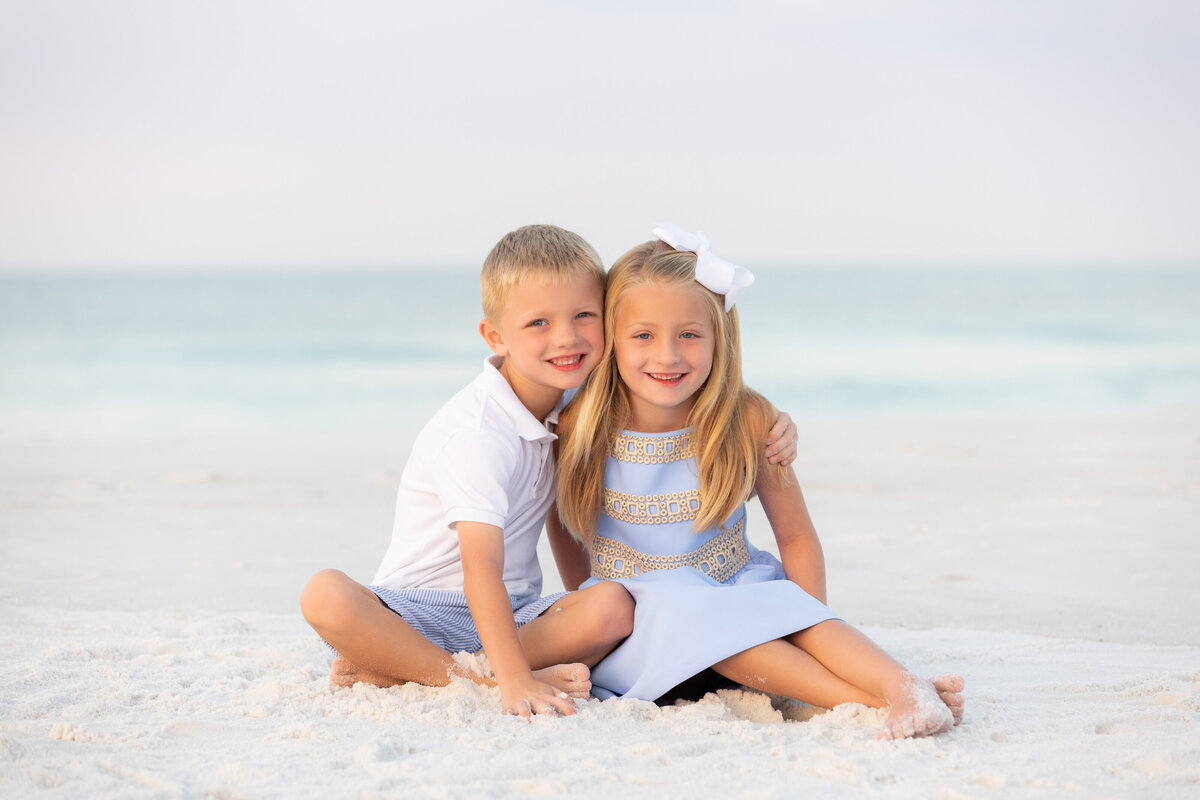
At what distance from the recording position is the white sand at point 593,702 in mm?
1997

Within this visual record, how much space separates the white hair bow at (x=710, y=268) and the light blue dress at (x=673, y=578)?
1.27 ft

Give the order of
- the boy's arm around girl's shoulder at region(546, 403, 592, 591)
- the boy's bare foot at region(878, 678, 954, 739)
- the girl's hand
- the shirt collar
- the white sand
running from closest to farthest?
the white sand
the boy's bare foot at region(878, 678, 954, 739)
the shirt collar
the girl's hand
the boy's arm around girl's shoulder at region(546, 403, 592, 591)

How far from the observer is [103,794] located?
72.9 inches

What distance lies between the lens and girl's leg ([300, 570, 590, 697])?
8.29 feet

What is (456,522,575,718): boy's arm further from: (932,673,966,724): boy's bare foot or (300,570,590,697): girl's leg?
(932,673,966,724): boy's bare foot

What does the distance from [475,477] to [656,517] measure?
51cm

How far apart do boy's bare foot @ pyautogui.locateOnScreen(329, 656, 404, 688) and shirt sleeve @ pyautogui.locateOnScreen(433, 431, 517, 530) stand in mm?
417

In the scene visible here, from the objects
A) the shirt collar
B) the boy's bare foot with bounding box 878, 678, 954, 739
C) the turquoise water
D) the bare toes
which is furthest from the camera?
the turquoise water

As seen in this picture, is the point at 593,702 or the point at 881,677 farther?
the point at 593,702

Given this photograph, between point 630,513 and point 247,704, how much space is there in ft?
3.38

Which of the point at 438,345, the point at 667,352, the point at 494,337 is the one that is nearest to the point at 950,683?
the point at 667,352

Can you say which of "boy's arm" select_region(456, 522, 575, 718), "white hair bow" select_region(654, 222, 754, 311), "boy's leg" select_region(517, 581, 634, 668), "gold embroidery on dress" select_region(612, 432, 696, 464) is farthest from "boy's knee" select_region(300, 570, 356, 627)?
"white hair bow" select_region(654, 222, 754, 311)

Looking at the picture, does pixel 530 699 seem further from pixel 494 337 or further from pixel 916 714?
pixel 494 337

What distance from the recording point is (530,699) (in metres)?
2.36
